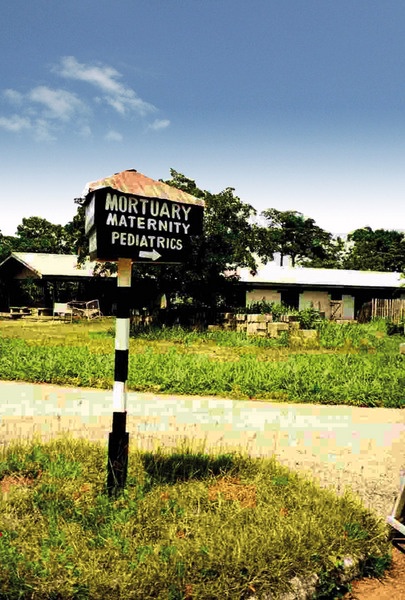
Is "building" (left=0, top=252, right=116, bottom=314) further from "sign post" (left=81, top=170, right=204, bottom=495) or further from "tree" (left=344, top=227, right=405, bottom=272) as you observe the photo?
"tree" (left=344, top=227, right=405, bottom=272)

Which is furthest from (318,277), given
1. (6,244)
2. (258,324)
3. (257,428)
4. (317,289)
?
(6,244)

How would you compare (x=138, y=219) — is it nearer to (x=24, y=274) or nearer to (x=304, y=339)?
(x=304, y=339)

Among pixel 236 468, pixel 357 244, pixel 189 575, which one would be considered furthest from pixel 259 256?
pixel 357 244

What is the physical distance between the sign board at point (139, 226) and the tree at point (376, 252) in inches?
1739

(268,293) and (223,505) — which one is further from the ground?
(268,293)

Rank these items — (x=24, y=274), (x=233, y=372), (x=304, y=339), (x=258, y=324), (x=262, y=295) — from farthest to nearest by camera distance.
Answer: (x=24, y=274)
(x=262, y=295)
(x=258, y=324)
(x=304, y=339)
(x=233, y=372)

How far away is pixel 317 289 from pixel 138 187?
28.8m

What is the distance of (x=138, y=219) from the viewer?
441 centimetres

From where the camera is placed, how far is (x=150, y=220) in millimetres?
4465

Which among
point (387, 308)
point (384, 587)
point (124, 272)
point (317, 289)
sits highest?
point (317, 289)

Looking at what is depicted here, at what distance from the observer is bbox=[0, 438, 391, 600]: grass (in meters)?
3.16

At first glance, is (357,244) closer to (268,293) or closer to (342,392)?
(268,293)

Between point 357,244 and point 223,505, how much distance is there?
60906mm

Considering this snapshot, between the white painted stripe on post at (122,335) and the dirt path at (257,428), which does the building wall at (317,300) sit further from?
the white painted stripe on post at (122,335)
